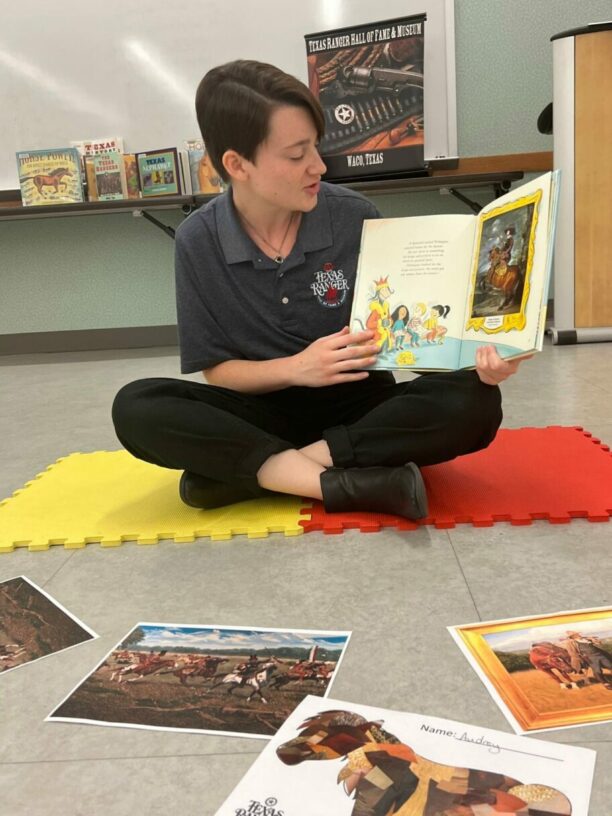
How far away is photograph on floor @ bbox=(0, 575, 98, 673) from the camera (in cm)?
88

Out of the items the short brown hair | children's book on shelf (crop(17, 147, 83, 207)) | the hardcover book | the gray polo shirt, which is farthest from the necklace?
children's book on shelf (crop(17, 147, 83, 207))

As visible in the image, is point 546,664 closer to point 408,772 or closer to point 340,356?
point 408,772

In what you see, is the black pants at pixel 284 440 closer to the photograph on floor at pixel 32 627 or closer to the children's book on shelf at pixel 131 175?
the photograph on floor at pixel 32 627

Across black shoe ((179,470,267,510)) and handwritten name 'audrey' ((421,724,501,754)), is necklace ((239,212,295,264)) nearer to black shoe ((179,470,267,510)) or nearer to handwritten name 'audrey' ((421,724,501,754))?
black shoe ((179,470,267,510))

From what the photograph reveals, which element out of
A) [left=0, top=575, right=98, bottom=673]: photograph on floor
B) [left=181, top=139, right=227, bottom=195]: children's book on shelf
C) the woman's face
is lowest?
[left=0, top=575, right=98, bottom=673]: photograph on floor

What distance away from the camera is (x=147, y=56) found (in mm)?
3080

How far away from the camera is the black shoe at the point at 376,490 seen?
3.72 feet

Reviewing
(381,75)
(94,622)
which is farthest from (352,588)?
(381,75)

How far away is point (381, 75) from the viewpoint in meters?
2.81

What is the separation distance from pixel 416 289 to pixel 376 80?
1.94m

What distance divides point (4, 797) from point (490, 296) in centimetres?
81

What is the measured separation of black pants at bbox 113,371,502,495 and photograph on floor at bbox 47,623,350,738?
36 centimetres

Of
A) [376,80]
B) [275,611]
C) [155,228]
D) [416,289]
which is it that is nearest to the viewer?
[275,611]

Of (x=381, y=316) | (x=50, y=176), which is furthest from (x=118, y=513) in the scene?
(x=50, y=176)
